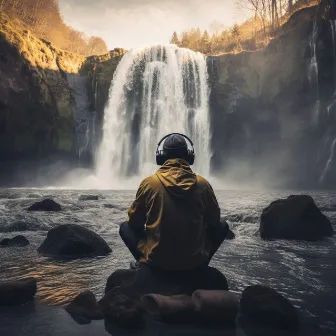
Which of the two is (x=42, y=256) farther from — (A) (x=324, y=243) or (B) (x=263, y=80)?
(B) (x=263, y=80)

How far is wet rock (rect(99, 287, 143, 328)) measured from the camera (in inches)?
102

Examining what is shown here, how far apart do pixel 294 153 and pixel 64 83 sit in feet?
80.7

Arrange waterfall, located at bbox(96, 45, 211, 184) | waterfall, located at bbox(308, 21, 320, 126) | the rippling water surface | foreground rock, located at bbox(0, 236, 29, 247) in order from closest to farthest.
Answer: the rippling water surface → foreground rock, located at bbox(0, 236, 29, 247) → waterfall, located at bbox(308, 21, 320, 126) → waterfall, located at bbox(96, 45, 211, 184)

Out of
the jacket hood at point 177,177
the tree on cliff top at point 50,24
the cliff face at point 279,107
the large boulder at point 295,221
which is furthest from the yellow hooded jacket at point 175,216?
the tree on cliff top at point 50,24

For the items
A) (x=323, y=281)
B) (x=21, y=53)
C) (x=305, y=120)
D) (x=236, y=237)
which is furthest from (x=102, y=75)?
(x=323, y=281)

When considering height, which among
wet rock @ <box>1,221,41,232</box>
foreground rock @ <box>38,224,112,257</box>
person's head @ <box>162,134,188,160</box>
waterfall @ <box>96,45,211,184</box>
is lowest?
wet rock @ <box>1,221,41,232</box>

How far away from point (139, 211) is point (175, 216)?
388 mm

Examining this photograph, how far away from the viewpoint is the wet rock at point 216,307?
8.66ft

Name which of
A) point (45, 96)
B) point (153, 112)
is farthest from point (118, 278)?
point (45, 96)

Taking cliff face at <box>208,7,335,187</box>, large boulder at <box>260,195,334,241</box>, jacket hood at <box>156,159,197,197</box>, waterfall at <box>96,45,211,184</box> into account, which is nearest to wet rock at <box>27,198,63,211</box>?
large boulder at <box>260,195,334,241</box>

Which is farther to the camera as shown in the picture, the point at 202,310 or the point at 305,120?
the point at 305,120

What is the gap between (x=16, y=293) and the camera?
3.15 metres

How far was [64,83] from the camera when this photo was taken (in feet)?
109

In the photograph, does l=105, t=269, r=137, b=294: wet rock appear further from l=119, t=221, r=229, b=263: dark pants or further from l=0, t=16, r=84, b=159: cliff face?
l=0, t=16, r=84, b=159: cliff face
